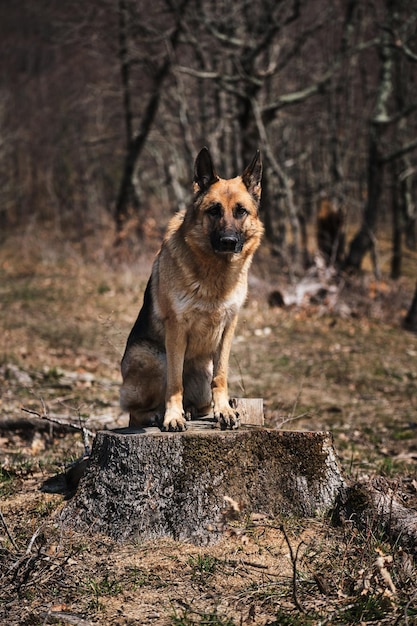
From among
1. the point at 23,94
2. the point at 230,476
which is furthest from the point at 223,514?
the point at 23,94

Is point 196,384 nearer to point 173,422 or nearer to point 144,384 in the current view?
point 144,384

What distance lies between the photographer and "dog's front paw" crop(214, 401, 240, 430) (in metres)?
4.62

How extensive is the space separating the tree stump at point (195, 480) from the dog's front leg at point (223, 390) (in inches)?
9.7

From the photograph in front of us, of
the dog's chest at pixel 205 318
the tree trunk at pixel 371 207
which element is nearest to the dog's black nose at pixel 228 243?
the dog's chest at pixel 205 318

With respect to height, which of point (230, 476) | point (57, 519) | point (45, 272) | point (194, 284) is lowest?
point (45, 272)

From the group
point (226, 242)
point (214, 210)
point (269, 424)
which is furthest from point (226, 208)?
point (269, 424)

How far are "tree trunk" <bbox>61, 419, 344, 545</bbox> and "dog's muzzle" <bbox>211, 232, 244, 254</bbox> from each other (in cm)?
126

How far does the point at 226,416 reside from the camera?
465 centimetres

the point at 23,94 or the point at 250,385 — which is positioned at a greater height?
the point at 23,94

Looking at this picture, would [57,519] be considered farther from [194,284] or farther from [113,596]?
[194,284]

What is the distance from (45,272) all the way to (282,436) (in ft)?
50.9

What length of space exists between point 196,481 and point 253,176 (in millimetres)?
2335

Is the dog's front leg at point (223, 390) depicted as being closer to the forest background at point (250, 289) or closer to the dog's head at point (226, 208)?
the dog's head at point (226, 208)

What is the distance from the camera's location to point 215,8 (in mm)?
19938
